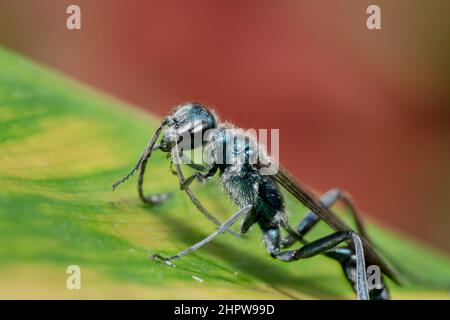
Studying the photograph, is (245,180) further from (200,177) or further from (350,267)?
(350,267)

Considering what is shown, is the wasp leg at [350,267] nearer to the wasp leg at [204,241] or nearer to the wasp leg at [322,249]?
the wasp leg at [322,249]

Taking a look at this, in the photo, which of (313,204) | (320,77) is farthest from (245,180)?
(320,77)

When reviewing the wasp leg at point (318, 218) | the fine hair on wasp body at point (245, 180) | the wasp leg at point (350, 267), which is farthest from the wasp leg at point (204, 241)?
the wasp leg at point (350, 267)

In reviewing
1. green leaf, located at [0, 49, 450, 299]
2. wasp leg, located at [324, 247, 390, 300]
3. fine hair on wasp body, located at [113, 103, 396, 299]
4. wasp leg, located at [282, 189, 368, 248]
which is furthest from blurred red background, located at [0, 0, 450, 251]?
fine hair on wasp body, located at [113, 103, 396, 299]

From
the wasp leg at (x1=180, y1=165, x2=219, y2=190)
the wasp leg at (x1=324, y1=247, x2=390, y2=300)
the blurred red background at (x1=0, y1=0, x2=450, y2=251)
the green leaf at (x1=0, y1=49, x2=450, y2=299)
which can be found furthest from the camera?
the blurred red background at (x1=0, y1=0, x2=450, y2=251)

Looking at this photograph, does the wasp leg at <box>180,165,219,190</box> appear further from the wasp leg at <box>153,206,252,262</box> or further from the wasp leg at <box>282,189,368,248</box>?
the wasp leg at <box>282,189,368,248</box>

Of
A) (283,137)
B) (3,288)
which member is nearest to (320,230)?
(3,288)

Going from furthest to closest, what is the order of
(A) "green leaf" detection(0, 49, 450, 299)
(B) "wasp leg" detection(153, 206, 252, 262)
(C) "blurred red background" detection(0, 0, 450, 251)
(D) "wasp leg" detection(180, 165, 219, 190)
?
(C) "blurred red background" detection(0, 0, 450, 251)
(D) "wasp leg" detection(180, 165, 219, 190)
(B) "wasp leg" detection(153, 206, 252, 262)
(A) "green leaf" detection(0, 49, 450, 299)
